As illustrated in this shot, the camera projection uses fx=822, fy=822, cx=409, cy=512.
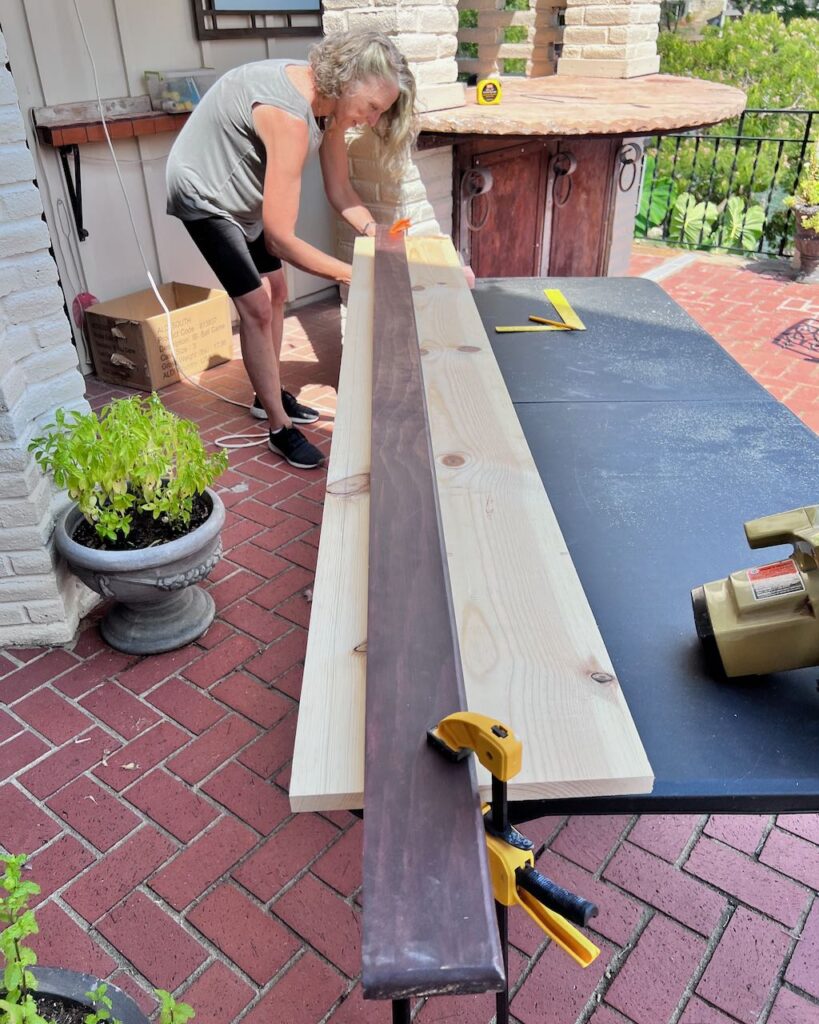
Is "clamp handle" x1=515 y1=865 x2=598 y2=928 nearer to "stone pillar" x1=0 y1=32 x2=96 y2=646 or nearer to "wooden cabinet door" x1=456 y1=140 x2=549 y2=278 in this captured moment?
"stone pillar" x1=0 y1=32 x2=96 y2=646

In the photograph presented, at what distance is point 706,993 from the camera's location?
63.7 inches

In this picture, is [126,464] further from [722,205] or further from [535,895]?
[722,205]

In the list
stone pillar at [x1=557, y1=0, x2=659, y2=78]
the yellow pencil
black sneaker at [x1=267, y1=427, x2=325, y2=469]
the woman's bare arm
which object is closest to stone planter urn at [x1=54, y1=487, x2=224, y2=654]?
the woman's bare arm

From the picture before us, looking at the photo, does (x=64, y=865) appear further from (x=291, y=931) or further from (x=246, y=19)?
(x=246, y=19)

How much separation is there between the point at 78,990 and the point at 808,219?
6.39 m

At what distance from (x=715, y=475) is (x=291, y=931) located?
1.29 m

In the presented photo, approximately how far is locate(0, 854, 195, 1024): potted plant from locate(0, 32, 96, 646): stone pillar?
127cm

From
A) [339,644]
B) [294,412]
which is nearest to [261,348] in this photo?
[294,412]

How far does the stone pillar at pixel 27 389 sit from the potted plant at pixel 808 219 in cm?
541

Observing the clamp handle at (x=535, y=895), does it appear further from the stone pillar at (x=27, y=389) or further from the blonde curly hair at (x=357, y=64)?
the blonde curly hair at (x=357, y=64)

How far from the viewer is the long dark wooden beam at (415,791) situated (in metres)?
0.69

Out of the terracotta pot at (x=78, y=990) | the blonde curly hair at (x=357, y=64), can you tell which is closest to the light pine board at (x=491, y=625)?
the terracotta pot at (x=78, y=990)

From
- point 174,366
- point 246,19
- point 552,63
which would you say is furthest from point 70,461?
point 552,63

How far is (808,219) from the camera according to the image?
5.91 metres
